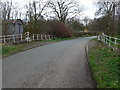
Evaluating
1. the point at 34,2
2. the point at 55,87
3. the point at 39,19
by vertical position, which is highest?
the point at 34,2

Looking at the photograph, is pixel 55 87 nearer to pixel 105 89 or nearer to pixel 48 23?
pixel 105 89

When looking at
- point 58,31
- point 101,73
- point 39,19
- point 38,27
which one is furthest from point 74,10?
point 101,73

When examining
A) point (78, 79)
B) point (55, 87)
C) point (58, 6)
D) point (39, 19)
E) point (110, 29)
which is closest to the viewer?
point (55, 87)

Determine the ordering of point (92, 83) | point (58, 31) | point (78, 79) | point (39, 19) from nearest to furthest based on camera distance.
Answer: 1. point (92, 83)
2. point (78, 79)
3. point (39, 19)
4. point (58, 31)

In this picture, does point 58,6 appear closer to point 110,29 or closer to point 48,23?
point 48,23

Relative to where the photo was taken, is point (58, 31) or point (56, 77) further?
point (58, 31)

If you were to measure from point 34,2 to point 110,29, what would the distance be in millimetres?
17001

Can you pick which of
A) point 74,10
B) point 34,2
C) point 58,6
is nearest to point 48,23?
point 34,2

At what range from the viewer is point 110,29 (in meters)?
27.3

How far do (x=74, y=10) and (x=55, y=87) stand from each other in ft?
139

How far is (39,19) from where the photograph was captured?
31.5 m

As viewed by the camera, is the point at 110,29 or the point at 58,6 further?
the point at 58,6

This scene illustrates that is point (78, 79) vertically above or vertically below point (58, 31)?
below

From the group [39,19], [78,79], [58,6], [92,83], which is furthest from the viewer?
[58,6]
